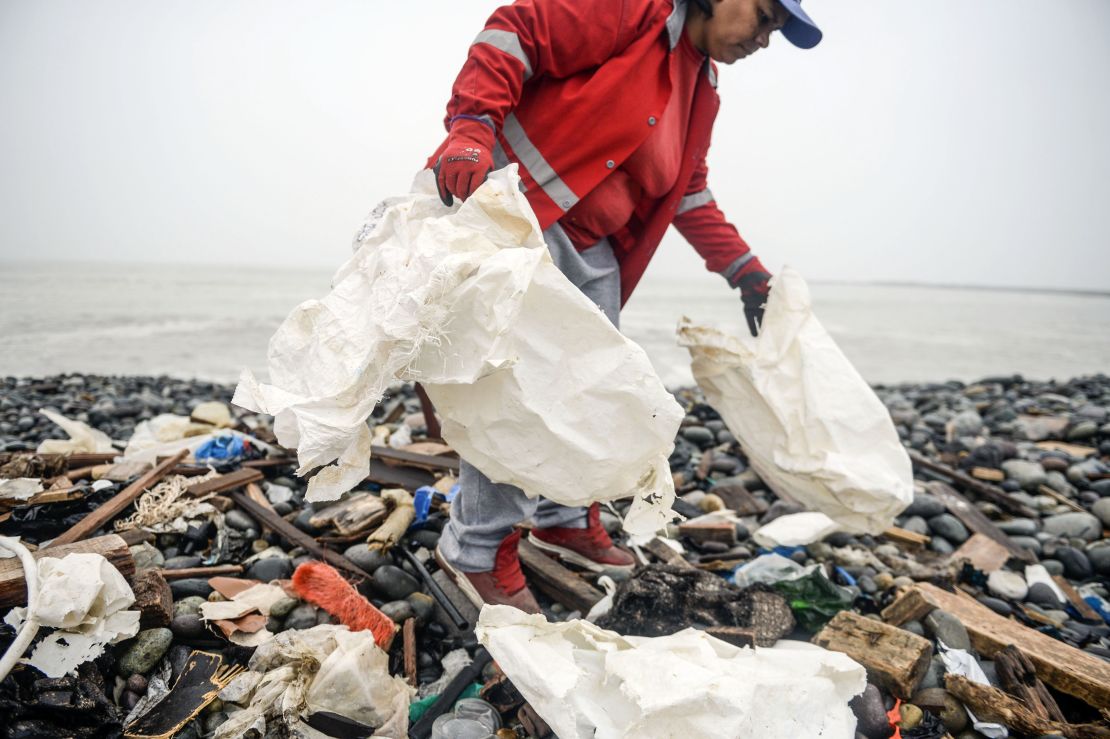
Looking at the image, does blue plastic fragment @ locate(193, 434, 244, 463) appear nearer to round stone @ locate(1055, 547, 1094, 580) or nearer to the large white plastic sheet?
the large white plastic sheet

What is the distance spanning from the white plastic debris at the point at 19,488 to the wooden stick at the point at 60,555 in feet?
2.36

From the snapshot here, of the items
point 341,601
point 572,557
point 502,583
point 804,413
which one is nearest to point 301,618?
point 341,601

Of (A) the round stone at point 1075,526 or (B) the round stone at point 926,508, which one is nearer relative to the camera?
(A) the round stone at point 1075,526

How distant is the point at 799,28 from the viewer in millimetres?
1869

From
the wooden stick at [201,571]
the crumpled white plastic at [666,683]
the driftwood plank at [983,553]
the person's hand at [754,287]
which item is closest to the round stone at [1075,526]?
the driftwood plank at [983,553]

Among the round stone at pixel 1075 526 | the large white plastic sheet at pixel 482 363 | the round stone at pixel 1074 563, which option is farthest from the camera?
the round stone at pixel 1075 526

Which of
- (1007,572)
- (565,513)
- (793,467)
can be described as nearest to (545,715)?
(565,513)

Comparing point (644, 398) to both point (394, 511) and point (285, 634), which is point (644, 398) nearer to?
point (285, 634)

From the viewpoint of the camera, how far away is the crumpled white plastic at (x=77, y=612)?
149cm

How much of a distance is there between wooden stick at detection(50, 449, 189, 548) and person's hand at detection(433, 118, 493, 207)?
1740 mm

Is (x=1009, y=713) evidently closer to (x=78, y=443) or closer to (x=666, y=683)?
(x=666, y=683)

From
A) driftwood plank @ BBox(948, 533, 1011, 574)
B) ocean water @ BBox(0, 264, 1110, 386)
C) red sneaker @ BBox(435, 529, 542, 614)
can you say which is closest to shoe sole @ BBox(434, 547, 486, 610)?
red sneaker @ BBox(435, 529, 542, 614)

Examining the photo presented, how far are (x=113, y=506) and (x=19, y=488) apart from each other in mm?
426

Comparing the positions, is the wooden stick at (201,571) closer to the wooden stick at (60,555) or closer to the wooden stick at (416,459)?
the wooden stick at (60,555)
